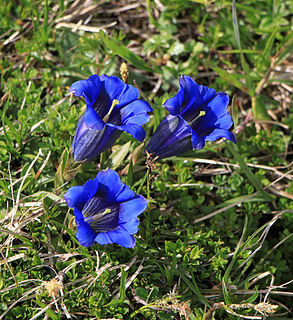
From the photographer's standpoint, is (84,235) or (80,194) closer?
(84,235)

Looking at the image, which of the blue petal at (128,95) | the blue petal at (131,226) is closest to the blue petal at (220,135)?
the blue petal at (128,95)

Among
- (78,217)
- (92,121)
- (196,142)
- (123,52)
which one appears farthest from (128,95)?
(123,52)

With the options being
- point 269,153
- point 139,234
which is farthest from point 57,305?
point 269,153

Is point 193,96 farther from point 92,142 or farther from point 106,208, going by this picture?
point 106,208

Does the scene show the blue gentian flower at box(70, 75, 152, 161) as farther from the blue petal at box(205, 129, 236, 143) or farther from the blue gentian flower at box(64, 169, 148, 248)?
the blue petal at box(205, 129, 236, 143)

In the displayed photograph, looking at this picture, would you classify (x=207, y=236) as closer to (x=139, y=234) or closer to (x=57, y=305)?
(x=139, y=234)

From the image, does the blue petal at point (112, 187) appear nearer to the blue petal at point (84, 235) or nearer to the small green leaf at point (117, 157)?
the blue petal at point (84, 235)
